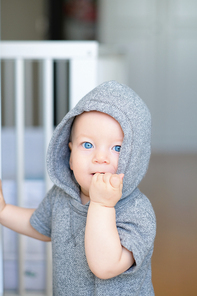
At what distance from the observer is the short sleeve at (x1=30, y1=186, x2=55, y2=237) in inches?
32.4

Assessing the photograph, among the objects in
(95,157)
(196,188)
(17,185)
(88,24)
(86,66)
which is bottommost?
(196,188)

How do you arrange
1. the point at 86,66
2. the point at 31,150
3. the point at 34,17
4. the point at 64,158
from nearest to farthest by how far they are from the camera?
the point at 64,158 < the point at 86,66 < the point at 31,150 < the point at 34,17

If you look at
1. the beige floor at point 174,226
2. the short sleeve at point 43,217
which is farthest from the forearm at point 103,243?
the beige floor at point 174,226

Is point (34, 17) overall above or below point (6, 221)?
above

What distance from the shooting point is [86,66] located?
109 cm

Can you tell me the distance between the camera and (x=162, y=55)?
397 cm

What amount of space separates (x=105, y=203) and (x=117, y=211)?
0.32 ft

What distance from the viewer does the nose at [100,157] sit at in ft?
2.17

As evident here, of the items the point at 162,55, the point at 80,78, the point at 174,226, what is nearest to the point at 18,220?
the point at 80,78

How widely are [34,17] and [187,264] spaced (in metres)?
3.28

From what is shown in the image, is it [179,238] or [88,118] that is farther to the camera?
[179,238]

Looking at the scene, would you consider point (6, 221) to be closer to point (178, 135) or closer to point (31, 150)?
point (31, 150)

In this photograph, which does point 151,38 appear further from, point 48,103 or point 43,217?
point 43,217

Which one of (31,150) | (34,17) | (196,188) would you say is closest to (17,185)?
(31,150)
